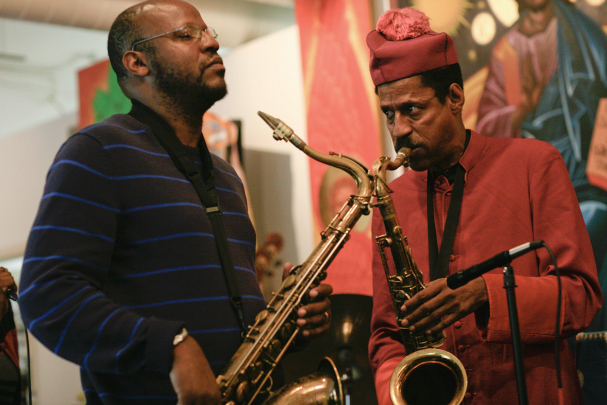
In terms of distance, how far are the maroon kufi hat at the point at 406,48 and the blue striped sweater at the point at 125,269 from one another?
0.85 meters

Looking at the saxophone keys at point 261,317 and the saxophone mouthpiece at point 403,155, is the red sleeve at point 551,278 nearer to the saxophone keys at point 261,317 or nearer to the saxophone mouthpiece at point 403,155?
the saxophone mouthpiece at point 403,155

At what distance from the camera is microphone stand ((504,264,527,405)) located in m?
1.56

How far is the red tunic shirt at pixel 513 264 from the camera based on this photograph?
1900mm

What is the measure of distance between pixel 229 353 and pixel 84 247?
1.96 ft

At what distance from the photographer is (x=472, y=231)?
2.15 m

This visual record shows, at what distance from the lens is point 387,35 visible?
2367 mm

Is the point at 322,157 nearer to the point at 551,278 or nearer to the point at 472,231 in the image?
the point at 472,231

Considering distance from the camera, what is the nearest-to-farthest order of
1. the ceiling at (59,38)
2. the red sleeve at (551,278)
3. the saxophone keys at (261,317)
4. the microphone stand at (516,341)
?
1. the microphone stand at (516,341)
2. the red sleeve at (551,278)
3. the saxophone keys at (261,317)
4. the ceiling at (59,38)

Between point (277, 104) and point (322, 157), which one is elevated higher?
point (277, 104)

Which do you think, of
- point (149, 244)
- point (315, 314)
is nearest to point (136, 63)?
point (149, 244)

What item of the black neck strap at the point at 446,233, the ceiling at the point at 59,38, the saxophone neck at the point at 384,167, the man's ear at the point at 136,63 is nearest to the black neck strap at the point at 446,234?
the black neck strap at the point at 446,233

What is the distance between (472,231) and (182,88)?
46.6 inches

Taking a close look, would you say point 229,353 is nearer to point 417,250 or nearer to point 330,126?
point 417,250

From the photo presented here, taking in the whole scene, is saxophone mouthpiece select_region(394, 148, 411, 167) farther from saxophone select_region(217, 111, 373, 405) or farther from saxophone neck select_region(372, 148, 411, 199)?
saxophone select_region(217, 111, 373, 405)
